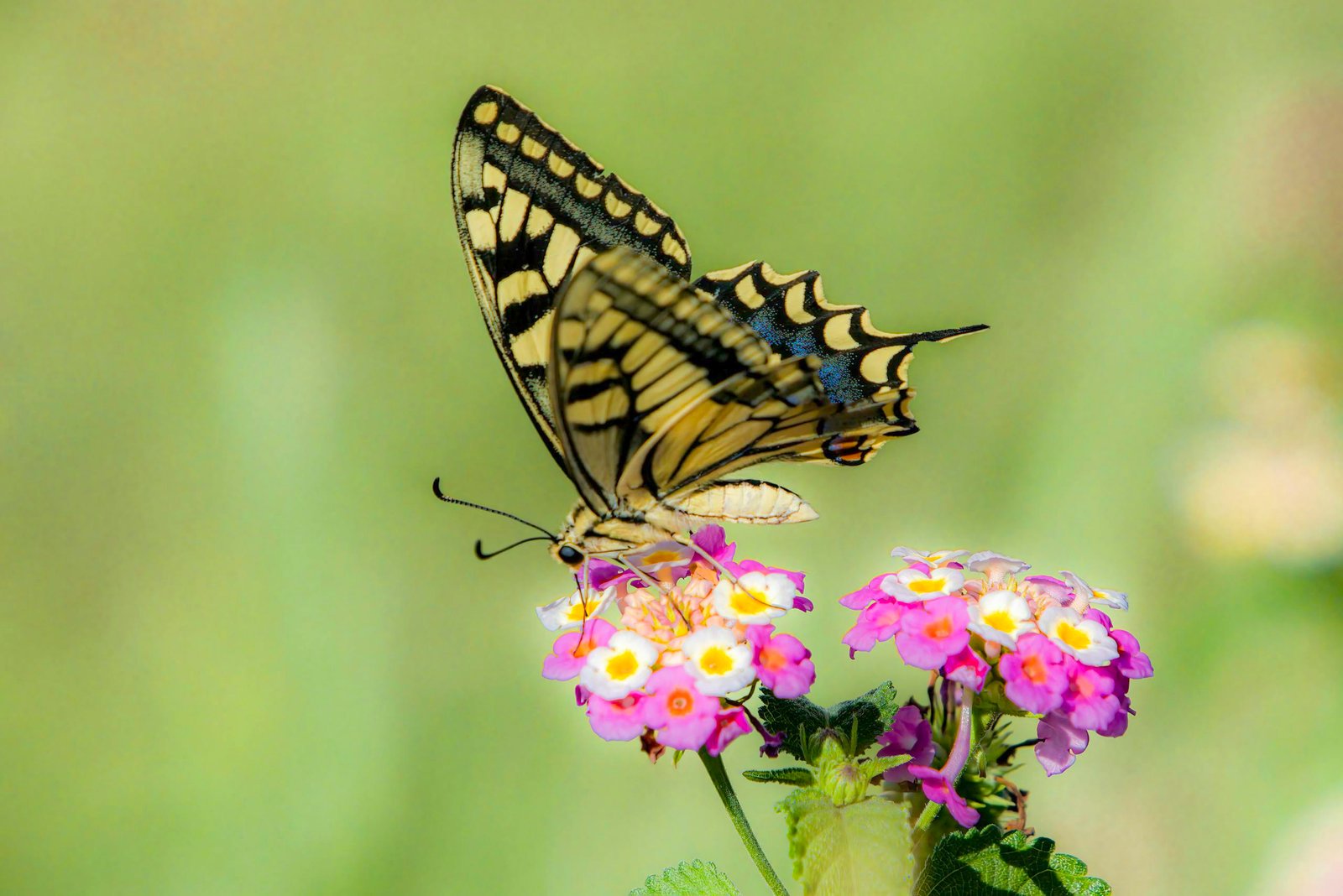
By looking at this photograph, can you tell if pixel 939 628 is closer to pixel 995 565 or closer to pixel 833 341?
pixel 995 565

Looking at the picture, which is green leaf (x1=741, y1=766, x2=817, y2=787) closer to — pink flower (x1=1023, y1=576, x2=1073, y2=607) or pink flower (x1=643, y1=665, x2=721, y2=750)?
pink flower (x1=643, y1=665, x2=721, y2=750)

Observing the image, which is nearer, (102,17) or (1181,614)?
(1181,614)

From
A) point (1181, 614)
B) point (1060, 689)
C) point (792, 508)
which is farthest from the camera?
point (1181, 614)

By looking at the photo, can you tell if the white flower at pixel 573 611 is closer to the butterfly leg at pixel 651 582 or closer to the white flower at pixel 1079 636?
the butterfly leg at pixel 651 582

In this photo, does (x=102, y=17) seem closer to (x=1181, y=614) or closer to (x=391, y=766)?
(x=391, y=766)

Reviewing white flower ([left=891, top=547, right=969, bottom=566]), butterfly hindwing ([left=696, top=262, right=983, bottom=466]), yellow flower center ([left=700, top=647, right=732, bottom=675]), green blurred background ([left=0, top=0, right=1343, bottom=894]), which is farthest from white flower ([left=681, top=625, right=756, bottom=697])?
green blurred background ([left=0, top=0, right=1343, bottom=894])

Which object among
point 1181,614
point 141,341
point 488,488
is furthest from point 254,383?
point 1181,614
